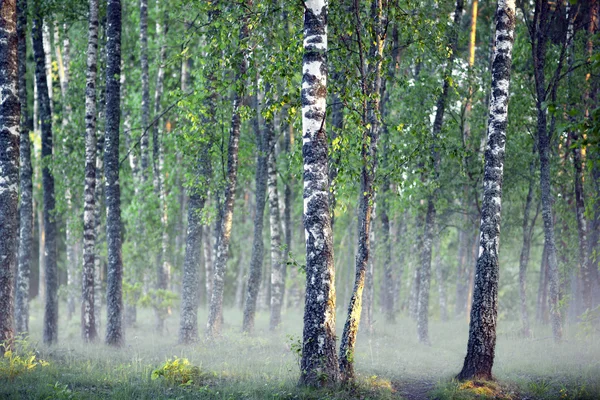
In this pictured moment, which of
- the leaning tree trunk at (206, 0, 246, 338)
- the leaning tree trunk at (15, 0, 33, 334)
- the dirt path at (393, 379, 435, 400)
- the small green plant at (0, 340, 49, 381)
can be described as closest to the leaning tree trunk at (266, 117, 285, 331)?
the leaning tree trunk at (206, 0, 246, 338)

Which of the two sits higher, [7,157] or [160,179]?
[160,179]

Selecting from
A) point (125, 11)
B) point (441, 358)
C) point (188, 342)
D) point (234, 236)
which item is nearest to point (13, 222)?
point (188, 342)

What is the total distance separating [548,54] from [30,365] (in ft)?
60.8

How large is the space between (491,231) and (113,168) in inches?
431

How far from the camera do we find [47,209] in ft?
61.4

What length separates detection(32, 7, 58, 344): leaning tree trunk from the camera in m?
18.5

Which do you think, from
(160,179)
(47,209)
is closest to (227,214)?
(47,209)

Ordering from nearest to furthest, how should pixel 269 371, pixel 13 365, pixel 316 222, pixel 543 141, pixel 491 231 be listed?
pixel 316 222 < pixel 13 365 < pixel 491 231 < pixel 269 371 < pixel 543 141

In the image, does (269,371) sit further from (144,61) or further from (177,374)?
(144,61)

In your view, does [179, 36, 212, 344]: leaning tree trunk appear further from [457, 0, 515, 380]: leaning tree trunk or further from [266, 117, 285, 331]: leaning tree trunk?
[457, 0, 515, 380]: leaning tree trunk

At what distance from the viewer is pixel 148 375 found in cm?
1227

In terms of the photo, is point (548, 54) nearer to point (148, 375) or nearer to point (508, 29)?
point (508, 29)

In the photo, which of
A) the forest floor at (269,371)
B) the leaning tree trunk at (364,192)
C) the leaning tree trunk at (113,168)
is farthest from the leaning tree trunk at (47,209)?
the leaning tree trunk at (364,192)

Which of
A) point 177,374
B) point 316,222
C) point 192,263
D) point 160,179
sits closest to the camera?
point 316,222
